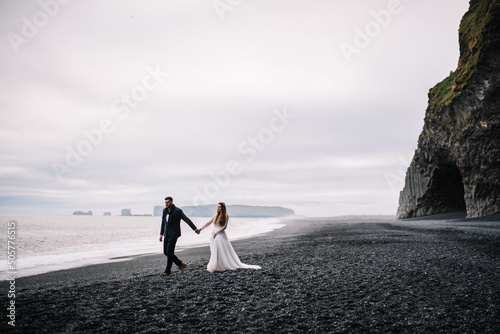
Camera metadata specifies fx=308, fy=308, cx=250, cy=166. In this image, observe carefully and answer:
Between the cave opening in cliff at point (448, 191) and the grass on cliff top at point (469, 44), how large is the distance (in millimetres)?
10709

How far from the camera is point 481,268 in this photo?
9.34 m

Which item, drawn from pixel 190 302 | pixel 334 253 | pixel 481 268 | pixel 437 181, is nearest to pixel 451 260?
pixel 481 268

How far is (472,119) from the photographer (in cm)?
2883

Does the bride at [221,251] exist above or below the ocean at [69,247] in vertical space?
above

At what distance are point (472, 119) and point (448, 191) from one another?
18787 millimetres

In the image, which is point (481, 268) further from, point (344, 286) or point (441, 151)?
point (441, 151)

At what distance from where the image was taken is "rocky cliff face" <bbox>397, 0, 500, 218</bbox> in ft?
86.4

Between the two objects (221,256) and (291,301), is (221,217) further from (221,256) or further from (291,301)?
(291,301)

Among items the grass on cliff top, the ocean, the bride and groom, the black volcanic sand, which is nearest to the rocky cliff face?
the grass on cliff top

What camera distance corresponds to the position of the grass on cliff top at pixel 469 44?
1068 inches

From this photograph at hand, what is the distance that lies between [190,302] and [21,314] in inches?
149

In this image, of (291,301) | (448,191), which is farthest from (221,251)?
(448,191)

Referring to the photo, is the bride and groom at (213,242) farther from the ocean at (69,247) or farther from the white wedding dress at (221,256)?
the ocean at (69,247)

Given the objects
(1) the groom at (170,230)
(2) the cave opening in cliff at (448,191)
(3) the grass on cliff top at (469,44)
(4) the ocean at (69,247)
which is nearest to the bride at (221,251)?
(1) the groom at (170,230)
